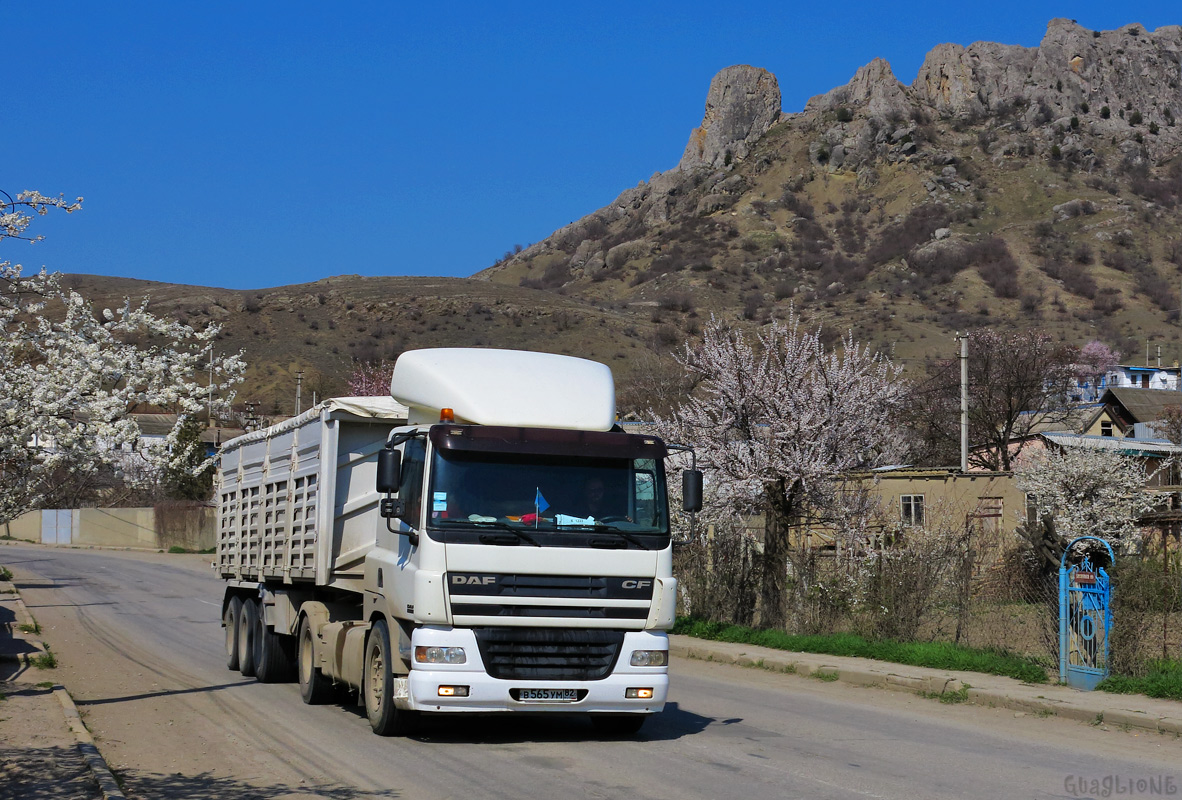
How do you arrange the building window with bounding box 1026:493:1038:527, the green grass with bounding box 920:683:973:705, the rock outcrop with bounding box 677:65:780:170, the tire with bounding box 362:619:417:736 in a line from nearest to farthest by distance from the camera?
the tire with bounding box 362:619:417:736 < the green grass with bounding box 920:683:973:705 < the building window with bounding box 1026:493:1038:527 < the rock outcrop with bounding box 677:65:780:170

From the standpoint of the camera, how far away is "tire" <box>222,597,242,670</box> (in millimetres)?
16609

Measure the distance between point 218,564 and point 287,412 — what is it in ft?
161

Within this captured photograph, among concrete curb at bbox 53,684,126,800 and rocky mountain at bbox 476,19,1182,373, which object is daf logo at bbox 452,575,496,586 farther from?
rocky mountain at bbox 476,19,1182,373

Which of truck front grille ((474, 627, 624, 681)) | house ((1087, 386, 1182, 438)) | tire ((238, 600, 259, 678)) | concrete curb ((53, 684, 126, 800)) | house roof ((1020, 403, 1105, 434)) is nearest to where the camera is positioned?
concrete curb ((53, 684, 126, 800))

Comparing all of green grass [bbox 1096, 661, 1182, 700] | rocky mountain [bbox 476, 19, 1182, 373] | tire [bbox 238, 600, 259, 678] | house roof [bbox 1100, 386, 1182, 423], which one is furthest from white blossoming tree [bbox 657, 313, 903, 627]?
rocky mountain [bbox 476, 19, 1182, 373]

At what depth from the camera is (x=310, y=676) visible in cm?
1309

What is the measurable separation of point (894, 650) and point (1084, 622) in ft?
11.6

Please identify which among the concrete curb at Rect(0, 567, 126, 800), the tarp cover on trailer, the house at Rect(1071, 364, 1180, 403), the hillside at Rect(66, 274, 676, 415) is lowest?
the concrete curb at Rect(0, 567, 126, 800)

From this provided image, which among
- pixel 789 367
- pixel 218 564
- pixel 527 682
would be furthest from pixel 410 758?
pixel 789 367

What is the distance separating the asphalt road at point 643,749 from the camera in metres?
8.55

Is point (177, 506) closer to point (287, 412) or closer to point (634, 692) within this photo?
point (287, 412)

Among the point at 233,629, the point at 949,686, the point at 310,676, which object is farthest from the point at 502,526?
the point at 233,629

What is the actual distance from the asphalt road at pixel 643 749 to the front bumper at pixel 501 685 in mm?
417

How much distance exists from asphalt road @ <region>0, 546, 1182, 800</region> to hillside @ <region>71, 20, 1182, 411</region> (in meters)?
33.4
